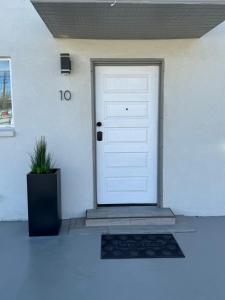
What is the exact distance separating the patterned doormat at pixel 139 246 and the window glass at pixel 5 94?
220cm

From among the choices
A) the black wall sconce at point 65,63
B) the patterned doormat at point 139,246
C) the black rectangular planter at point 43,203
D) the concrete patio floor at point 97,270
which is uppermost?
the black wall sconce at point 65,63

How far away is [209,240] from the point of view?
3.84 m

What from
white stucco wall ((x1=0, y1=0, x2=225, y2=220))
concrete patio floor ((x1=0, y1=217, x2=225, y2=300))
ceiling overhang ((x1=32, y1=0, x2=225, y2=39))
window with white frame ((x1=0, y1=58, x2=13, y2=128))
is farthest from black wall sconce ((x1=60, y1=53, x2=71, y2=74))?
concrete patio floor ((x1=0, y1=217, x2=225, y2=300))

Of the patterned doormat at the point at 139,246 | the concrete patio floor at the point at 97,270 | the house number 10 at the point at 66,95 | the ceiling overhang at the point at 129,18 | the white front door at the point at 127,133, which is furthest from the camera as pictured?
the white front door at the point at 127,133

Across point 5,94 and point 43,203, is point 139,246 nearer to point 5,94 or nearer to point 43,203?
point 43,203

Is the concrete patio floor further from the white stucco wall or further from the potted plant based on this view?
the white stucco wall

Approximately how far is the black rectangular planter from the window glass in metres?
1.07

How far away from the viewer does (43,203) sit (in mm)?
3971

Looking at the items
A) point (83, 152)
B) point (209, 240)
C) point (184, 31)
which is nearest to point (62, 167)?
point (83, 152)

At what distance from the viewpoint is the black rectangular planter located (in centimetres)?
394

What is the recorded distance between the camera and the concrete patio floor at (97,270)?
2.78 metres

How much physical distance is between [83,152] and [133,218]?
1184mm

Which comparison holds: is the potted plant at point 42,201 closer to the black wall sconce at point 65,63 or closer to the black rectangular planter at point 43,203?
the black rectangular planter at point 43,203

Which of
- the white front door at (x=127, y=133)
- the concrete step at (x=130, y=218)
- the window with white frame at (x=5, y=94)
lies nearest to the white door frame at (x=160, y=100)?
the white front door at (x=127, y=133)
